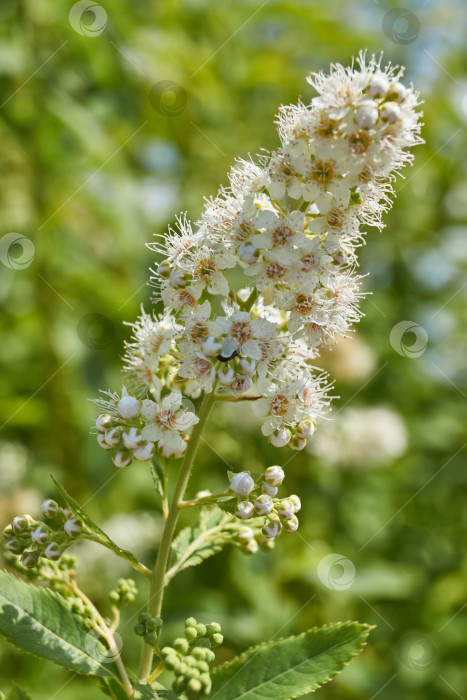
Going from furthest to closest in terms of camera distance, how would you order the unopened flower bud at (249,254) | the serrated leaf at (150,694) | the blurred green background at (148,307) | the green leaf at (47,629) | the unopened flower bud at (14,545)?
the blurred green background at (148,307) → the unopened flower bud at (14,545) → the unopened flower bud at (249,254) → the green leaf at (47,629) → the serrated leaf at (150,694)

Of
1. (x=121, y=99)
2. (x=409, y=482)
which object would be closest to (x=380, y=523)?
(x=409, y=482)

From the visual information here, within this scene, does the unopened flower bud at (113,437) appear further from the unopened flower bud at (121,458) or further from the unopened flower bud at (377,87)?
the unopened flower bud at (377,87)

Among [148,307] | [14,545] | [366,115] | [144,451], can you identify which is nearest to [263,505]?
[144,451]

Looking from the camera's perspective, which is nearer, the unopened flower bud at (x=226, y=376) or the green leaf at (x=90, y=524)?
the green leaf at (x=90, y=524)

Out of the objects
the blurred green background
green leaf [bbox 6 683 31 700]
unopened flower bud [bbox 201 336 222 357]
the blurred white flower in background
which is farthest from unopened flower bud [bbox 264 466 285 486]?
the blurred white flower in background

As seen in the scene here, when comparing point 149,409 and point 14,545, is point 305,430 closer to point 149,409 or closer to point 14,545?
point 149,409

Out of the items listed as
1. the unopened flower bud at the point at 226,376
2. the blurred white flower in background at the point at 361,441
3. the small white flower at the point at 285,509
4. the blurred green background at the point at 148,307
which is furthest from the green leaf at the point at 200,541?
the blurred white flower in background at the point at 361,441
